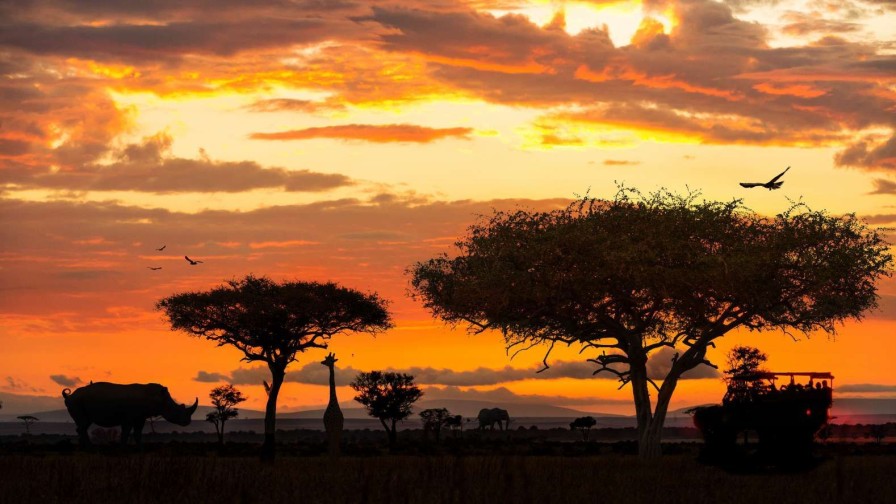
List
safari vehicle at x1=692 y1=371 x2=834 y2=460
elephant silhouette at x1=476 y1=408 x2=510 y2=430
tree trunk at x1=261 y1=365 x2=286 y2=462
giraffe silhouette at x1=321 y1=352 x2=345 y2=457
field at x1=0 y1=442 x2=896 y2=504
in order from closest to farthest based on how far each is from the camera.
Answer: field at x1=0 y1=442 x2=896 y2=504 < safari vehicle at x1=692 y1=371 x2=834 y2=460 < giraffe silhouette at x1=321 y1=352 x2=345 y2=457 < tree trunk at x1=261 y1=365 x2=286 y2=462 < elephant silhouette at x1=476 y1=408 x2=510 y2=430

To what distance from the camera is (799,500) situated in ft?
80.9

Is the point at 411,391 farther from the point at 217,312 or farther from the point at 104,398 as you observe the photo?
the point at 104,398

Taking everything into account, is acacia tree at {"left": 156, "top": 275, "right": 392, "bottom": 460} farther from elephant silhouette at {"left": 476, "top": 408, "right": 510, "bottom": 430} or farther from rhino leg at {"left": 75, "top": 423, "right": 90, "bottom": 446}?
elephant silhouette at {"left": 476, "top": 408, "right": 510, "bottom": 430}

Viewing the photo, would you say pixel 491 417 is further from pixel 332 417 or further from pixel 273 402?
pixel 332 417

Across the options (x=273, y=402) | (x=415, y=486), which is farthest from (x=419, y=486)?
(x=273, y=402)

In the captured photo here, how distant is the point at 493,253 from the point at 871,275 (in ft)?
53.5

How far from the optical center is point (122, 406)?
72688 mm

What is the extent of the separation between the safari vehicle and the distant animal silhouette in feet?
151

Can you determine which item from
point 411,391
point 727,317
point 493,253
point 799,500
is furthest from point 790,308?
point 411,391

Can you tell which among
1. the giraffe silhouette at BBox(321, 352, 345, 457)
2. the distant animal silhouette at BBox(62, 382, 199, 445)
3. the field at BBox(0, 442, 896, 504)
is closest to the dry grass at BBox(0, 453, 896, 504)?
the field at BBox(0, 442, 896, 504)

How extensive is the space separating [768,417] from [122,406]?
49.8 meters

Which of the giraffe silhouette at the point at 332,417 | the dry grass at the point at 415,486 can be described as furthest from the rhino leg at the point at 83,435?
the dry grass at the point at 415,486

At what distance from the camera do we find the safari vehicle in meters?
33.6

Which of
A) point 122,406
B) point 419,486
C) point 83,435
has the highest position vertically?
point 122,406
